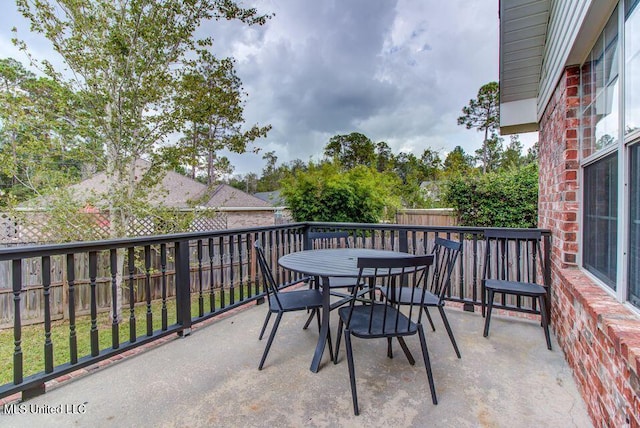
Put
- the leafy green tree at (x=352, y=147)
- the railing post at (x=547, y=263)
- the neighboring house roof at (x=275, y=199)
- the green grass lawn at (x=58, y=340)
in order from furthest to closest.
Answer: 1. the leafy green tree at (x=352, y=147)
2. the neighboring house roof at (x=275, y=199)
3. the green grass lawn at (x=58, y=340)
4. the railing post at (x=547, y=263)

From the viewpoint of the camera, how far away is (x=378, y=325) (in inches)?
76.3

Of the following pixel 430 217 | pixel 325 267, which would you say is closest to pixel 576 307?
pixel 325 267

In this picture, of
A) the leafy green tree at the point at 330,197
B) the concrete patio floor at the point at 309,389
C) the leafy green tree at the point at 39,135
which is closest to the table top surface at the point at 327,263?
the concrete patio floor at the point at 309,389

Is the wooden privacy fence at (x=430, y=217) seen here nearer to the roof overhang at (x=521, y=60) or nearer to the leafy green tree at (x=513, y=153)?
the roof overhang at (x=521, y=60)

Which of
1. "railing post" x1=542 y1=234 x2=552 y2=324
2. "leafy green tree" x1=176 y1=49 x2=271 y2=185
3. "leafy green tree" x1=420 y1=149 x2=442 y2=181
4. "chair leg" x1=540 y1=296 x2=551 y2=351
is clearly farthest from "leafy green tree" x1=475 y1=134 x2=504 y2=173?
"chair leg" x1=540 y1=296 x2=551 y2=351

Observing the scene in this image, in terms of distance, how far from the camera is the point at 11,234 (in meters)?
6.04

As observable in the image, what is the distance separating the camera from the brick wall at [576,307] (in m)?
1.24

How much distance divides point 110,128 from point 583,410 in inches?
249

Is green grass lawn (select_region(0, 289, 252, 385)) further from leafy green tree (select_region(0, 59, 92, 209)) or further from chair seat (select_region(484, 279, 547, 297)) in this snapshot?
chair seat (select_region(484, 279, 547, 297))

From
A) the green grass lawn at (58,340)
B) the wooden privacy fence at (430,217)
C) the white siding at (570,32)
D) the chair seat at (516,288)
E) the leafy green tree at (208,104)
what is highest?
the leafy green tree at (208,104)

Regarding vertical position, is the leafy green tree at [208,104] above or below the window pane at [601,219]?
above

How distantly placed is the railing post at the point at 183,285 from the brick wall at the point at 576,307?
2.73 metres

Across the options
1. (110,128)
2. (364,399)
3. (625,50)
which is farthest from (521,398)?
(110,128)

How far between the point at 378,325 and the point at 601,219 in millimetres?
1542
